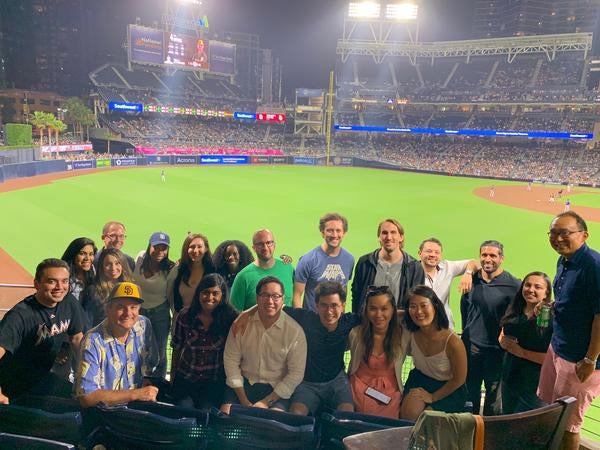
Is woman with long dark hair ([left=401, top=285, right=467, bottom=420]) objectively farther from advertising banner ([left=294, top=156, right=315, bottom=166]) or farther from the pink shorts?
advertising banner ([left=294, top=156, right=315, bottom=166])

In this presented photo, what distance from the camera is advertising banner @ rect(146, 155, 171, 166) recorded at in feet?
178

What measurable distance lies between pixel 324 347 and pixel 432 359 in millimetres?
1069

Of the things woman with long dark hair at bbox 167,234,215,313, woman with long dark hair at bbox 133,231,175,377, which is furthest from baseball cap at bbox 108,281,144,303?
woman with long dark hair at bbox 133,231,175,377

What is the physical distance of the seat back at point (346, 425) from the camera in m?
3.42

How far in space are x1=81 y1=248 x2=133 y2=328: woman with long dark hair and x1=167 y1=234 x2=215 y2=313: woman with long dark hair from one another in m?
0.61

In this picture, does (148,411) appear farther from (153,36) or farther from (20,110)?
(20,110)

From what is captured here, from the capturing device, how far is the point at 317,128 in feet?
264

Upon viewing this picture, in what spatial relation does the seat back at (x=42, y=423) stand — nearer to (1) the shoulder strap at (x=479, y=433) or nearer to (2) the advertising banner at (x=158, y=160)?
(1) the shoulder strap at (x=479, y=433)

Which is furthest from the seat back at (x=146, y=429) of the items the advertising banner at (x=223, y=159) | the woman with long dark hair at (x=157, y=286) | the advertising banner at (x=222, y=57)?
the advertising banner at (x=222, y=57)

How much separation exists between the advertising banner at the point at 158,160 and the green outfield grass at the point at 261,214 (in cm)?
1287

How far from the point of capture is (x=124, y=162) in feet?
170

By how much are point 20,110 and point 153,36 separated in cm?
2837

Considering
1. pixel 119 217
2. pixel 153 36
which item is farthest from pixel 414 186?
pixel 153 36

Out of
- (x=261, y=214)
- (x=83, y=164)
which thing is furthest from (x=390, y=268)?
(x=83, y=164)
